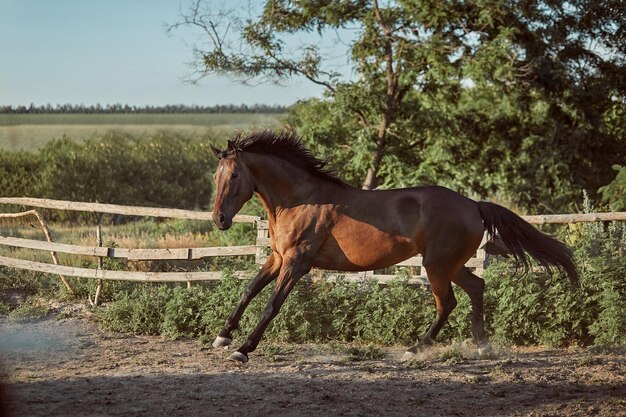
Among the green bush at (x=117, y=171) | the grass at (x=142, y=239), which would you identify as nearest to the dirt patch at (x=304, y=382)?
the grass at (x=142, y=239)

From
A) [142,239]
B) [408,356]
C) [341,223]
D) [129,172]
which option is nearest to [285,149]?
[341,223]

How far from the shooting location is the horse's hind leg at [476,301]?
26.3 feet

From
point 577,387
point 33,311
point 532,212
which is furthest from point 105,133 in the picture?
point 577,387

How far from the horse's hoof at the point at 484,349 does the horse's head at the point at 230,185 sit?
265 cm

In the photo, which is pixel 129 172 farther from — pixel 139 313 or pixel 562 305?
pixel 562 305

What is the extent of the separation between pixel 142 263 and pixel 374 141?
5.80m

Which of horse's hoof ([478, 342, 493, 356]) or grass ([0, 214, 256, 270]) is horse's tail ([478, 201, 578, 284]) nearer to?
horse's hoof ([478, 342, 493, 356])

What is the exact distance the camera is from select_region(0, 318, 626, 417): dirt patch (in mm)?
5891

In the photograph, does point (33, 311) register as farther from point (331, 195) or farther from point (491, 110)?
point (491, 110)

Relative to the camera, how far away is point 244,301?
7.70 m

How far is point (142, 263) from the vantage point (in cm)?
1307

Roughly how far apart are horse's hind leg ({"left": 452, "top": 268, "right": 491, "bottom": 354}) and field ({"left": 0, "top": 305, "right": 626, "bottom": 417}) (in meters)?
0.18

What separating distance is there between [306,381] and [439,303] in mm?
1788

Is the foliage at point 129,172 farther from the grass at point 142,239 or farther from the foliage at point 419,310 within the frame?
the foliage at point 419,310
